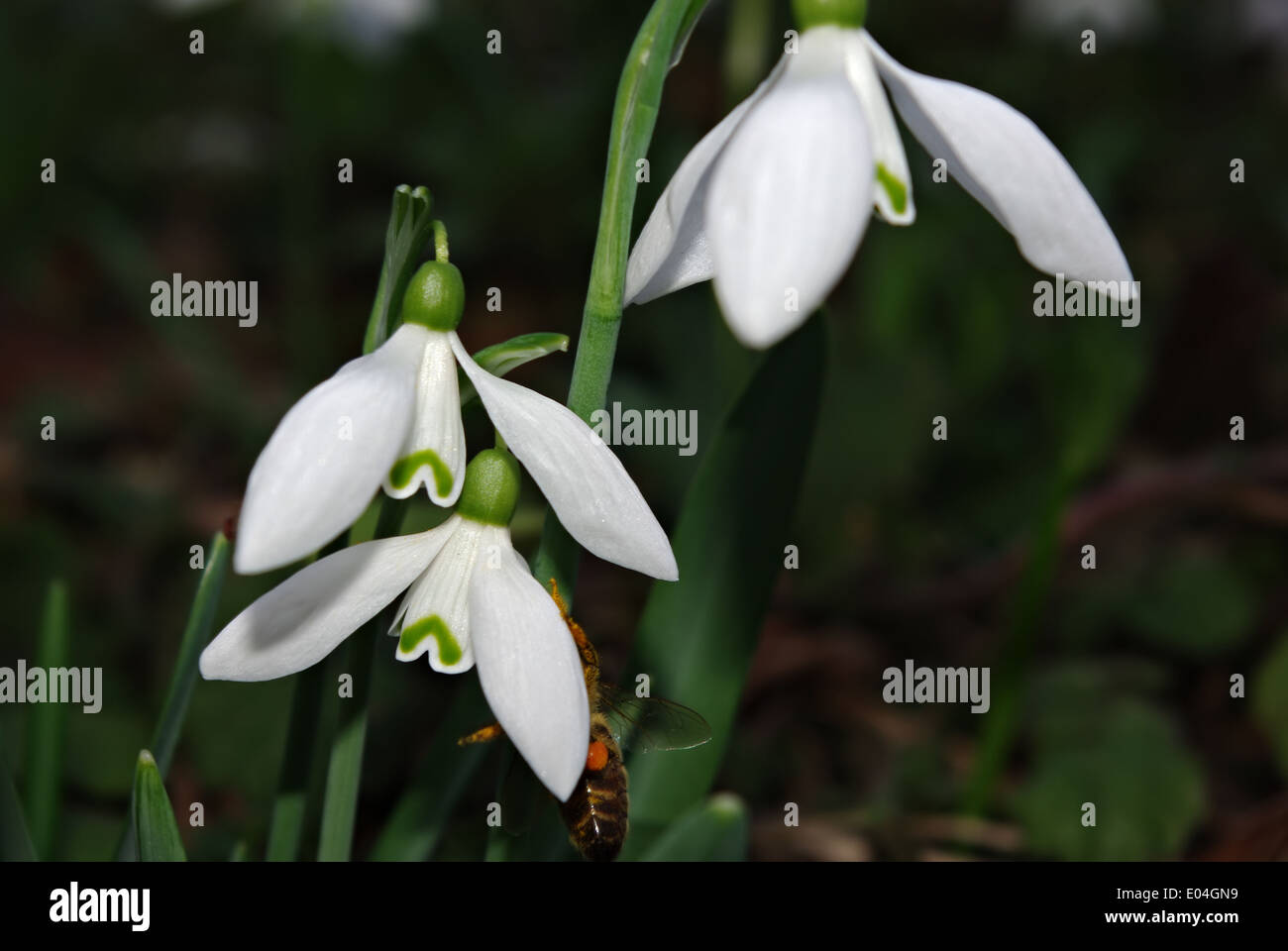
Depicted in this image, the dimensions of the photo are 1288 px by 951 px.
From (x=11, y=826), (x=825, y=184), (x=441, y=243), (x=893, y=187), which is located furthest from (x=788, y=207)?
(x=11, y=826)

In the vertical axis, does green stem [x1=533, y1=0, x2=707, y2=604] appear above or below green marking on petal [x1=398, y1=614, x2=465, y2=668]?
above

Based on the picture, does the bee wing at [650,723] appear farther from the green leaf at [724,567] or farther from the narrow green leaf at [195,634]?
the narrow green leaf at [195,634]

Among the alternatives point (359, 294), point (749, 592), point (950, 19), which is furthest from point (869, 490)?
point (950, 19)

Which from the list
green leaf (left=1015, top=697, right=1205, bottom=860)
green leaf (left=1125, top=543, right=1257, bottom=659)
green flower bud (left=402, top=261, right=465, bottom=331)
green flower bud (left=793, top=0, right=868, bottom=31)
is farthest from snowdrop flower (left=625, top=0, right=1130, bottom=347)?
green leaf (left=1125, top=543, right=1257, bottom=659)

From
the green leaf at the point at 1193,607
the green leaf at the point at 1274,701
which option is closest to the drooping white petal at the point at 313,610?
the green leaf at the point at 1274,701

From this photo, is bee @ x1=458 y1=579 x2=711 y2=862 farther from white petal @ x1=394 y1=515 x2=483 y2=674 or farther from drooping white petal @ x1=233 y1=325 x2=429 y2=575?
drooping white petal @ x1=233 y1=325 x2=429 y2=575
